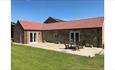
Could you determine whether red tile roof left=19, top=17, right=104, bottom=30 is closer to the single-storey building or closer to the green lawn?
the single-storey building

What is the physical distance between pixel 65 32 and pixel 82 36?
2678mm

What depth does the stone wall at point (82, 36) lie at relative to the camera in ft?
57.4

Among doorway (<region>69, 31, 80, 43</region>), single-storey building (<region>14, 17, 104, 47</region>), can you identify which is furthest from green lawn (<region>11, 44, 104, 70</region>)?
doorway (<region>69, 31, 80, 43</region>)

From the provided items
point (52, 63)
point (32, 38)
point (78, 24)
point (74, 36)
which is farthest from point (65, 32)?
point (52, 63)

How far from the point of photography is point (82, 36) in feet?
62.6

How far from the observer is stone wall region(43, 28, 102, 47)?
1750 centimetres

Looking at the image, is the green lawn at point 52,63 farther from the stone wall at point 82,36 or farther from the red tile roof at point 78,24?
the red tile roof at point 78,24

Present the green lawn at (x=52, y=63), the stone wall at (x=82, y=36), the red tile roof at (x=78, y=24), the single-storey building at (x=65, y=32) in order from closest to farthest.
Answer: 1. the green lawn at (x=52, y=63)
2. the stone wall at (x=82, y=36)
3. the single-storey building at (x=65, y=32)
4. the red tile roof at (x=78, y=24)

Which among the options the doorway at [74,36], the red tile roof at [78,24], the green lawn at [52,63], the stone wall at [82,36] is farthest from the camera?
the doorway at [74,36]

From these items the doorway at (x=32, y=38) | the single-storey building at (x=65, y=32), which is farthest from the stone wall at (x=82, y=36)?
the doorway at (x=32, y=38)

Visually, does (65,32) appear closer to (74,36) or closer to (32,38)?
(74,36)
